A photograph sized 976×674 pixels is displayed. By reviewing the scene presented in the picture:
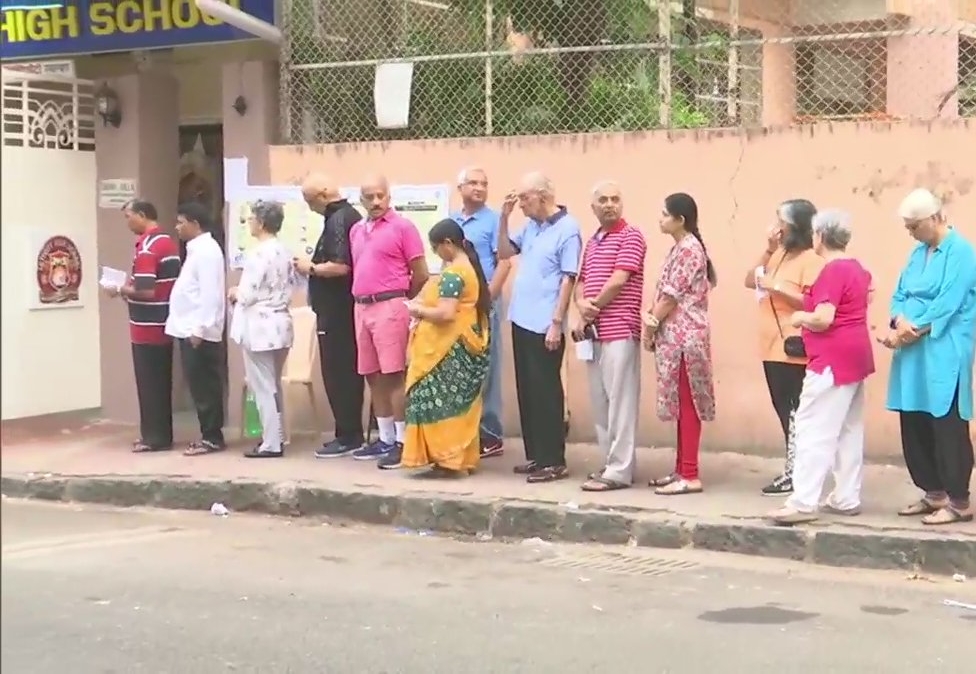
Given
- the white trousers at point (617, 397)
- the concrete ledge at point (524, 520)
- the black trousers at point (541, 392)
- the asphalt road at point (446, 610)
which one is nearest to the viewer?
the asphalt road at point (446, 610)

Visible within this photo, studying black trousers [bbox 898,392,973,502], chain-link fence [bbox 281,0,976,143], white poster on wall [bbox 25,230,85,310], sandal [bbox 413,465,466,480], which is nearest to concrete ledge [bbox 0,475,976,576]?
black trousers [bbox 898,392,973,502]

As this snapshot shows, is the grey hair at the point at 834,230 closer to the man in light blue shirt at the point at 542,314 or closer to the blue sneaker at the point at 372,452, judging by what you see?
the man in light blue shirt at the point at 542,314

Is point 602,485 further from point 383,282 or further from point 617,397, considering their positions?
point 383,282

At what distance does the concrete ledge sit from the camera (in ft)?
21.9

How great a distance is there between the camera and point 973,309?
6.77 metres

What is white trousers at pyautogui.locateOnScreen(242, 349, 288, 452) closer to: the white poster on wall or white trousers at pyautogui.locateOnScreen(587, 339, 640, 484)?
white trousers at pyautogui.locateOnScreen(587, 339, 640, 484)

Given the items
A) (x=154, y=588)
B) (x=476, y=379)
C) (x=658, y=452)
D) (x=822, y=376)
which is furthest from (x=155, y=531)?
(x=822, y=376)

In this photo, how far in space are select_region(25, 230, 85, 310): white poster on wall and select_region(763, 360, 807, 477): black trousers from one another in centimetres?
587

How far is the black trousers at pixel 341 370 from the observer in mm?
8961

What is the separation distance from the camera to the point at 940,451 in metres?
6.85

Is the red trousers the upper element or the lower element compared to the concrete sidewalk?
upper

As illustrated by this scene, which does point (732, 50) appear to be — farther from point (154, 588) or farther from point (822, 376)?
point (154, 588)

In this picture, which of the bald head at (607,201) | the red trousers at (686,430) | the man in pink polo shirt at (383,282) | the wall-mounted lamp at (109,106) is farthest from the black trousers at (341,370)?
the wall-mounted lamp at (109,106)

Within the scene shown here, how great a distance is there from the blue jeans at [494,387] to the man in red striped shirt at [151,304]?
2280 mm
